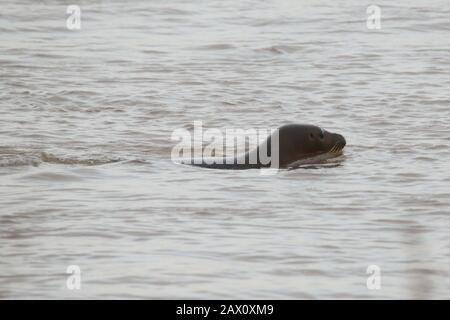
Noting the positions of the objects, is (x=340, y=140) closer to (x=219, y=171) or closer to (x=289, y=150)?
(x=289, y=150)

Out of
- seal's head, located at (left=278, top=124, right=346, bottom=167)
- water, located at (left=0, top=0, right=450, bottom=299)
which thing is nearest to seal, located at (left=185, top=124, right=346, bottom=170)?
seal's head, located at (left=278, top=124, right=346, bottom=167)

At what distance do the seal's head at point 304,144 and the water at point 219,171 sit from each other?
206 millimetres

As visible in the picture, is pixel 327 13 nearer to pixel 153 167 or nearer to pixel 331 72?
pixel 331 72

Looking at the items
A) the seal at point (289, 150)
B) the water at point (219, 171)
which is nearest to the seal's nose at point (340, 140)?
the seal at point (289, 150)

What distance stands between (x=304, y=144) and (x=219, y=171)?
757 mm

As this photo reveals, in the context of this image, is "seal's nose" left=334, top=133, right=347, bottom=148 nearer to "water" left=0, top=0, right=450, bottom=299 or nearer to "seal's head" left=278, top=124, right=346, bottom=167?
"seal's head" left=278, top=124, right=346, bottom=167

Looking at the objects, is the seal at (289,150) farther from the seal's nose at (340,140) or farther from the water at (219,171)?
the water at (219,171)

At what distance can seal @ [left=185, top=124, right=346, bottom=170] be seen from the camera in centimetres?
1022

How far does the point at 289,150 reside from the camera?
406 inches

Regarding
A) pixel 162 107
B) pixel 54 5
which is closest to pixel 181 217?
pixel 162 107

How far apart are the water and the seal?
0.20 metres

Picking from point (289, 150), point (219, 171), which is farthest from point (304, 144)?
point (219, 171)
